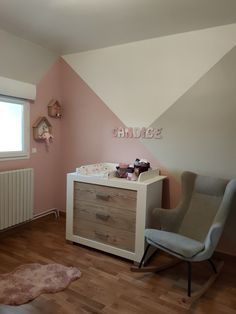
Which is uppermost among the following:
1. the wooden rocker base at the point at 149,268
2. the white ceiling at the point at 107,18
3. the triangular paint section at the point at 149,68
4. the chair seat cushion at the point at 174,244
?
the white ceiling at the point at 107,18

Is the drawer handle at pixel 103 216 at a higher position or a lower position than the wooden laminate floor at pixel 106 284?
higher

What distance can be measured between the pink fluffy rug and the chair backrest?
3.88ft

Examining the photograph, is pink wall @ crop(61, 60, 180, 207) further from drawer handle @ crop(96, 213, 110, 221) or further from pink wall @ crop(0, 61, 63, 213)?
drawer handle @ crop(96, 213, 110, 221)

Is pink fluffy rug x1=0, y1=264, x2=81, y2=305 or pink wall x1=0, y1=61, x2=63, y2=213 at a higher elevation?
pink wall x1=0, y1=61, x2=63, y2=213

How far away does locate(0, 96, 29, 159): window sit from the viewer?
3125 millimetres

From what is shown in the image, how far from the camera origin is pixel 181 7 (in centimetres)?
225

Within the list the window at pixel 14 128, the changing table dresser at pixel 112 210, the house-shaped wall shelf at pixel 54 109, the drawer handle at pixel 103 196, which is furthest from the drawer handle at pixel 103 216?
the house-shaped wall shelf at pixel 54 109

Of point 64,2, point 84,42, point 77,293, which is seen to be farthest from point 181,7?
point 77,293

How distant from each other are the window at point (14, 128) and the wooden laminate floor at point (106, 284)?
1.03 meters

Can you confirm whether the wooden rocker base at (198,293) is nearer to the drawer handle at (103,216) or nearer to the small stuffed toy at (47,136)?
the drawer handle at (103,216)

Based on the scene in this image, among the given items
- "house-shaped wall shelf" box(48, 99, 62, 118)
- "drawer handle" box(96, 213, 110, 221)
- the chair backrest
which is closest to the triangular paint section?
"house-shaped wall shelf" box(48, 99, 62, 118)

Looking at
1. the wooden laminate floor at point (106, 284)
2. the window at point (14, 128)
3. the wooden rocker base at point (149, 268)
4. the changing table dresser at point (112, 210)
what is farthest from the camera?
the window at point (14, 128)

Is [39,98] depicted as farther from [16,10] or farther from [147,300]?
[147,300]

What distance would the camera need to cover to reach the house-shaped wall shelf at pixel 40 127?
345cm
